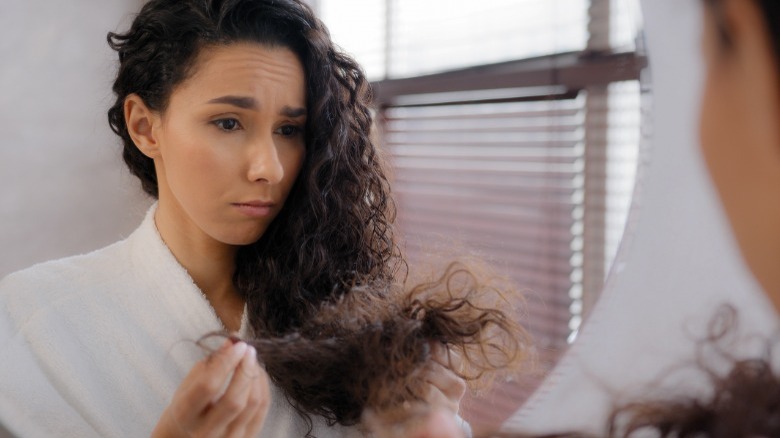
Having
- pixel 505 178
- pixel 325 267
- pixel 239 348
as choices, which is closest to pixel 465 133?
pixel 505 178

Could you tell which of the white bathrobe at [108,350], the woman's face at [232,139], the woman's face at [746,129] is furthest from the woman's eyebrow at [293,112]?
the woman's face at [746,129]

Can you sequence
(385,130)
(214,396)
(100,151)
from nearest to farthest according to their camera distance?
(214,396) < (100,151) < (385,130)

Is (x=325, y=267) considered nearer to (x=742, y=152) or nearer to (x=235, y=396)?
(x=235, y=396)

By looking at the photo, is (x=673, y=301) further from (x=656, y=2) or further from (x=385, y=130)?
(x=385, y=130)

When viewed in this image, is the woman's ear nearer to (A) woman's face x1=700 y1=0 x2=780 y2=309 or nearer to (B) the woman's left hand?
(B) the woman's left hand

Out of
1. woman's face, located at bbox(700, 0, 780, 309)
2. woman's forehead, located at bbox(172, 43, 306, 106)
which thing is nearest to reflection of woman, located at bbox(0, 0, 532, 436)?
woman's forehead, located at bbox(172, 43, 306, 106)

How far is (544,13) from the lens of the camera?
701mm

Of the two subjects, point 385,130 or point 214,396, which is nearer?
point 214,396

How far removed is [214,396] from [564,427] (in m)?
0.18

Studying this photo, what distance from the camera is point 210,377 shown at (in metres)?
0.32

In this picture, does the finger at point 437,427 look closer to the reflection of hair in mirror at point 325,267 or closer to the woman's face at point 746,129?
the reflection of hair in mirror at point 325,267

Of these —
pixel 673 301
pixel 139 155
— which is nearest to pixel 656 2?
pixel 673 301

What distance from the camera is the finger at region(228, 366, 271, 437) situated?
33 centimetres

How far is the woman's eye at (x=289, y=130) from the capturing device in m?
0.37
